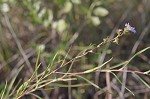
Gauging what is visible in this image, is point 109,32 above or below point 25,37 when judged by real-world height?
below

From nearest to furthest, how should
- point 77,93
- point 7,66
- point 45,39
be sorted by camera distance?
point 77,93, point 7,66, point 45,39

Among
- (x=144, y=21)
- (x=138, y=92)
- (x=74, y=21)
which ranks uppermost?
(x=74, y=21)

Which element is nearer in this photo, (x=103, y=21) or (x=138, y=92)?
(x=138, y=92)

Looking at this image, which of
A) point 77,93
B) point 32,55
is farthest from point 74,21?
point 77,93

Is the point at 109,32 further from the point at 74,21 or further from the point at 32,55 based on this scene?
the point at 32,55

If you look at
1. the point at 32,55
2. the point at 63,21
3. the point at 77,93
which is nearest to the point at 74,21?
the point at 63,21

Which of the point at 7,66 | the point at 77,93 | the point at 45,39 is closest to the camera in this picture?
the point at 77,93

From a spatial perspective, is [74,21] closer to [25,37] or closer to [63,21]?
[63,21]

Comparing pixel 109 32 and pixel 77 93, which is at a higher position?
pixel 109 32

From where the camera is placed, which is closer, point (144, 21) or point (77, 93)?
point (77, 93)
